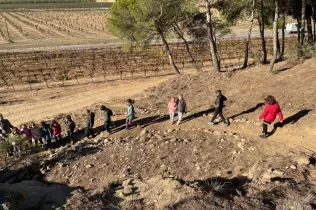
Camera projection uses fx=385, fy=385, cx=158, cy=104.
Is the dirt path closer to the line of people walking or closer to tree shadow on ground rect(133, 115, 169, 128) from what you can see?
the line of people walking

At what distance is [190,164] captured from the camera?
11344 millimetres

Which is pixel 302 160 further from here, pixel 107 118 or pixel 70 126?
pixel 70 126

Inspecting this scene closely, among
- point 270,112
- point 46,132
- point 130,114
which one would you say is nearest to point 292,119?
point 270,112

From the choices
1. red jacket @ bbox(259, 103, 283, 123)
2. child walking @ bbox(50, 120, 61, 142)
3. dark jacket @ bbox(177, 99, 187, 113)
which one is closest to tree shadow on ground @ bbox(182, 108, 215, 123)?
dark jacket @ bbox(177, 99, 187, 113)

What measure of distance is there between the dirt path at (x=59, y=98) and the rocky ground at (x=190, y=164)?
4.84m

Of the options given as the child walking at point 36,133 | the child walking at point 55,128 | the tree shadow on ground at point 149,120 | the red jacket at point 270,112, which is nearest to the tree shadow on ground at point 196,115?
the tree shadow on ground at point 149,120

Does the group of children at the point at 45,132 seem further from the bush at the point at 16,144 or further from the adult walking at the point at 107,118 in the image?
the adult walking at the point at 107,118

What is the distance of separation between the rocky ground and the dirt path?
4.84 meters

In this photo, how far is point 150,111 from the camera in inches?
718

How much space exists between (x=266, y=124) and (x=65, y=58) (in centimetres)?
3277

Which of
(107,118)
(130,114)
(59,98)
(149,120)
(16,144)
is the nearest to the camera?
(16,144)

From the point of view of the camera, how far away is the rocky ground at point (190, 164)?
852 centimetres

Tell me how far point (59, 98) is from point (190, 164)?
1680 centimetres

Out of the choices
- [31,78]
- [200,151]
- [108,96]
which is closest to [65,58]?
[31,78]
